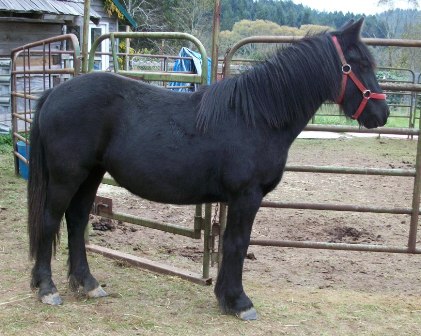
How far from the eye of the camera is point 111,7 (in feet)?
51.3

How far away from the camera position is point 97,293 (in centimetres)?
361

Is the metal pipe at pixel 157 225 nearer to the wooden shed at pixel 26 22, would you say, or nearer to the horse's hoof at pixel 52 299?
the horse's hoof at pixel 52 299

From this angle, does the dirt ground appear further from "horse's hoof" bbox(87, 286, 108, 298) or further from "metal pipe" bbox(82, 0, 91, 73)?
"metal pipe" bbox(82, 0, 91, 73)

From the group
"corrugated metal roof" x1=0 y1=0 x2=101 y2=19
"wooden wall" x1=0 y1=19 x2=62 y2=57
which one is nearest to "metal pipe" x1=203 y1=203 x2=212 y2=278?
"corrugated metal roof" x1=0 y1=0 x2=101 y2=19

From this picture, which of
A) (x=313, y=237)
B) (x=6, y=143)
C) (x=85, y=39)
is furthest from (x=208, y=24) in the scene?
(x=85, y=39)

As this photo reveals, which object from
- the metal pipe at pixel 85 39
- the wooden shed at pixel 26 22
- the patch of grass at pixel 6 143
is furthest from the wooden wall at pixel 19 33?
the metal pipe at pixel 85 39

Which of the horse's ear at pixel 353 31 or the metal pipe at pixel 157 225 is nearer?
the horse's ear at pixel 353 31

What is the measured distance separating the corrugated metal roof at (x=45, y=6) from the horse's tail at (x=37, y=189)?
774 centimetres

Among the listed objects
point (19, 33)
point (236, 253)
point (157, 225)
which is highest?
point (19, 33)

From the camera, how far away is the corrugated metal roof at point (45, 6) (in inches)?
409

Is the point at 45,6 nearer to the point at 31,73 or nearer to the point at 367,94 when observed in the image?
the point at 31,73

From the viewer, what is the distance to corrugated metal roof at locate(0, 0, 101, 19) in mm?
10383

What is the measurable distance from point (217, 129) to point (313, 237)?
2427 mm

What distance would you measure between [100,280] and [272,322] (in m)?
1.36
